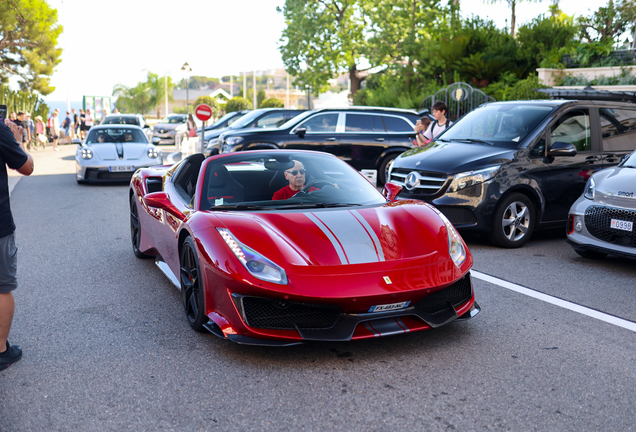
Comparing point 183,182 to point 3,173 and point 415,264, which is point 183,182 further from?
point 415,264

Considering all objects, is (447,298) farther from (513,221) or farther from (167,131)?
(167,131)

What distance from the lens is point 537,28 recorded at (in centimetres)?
2322

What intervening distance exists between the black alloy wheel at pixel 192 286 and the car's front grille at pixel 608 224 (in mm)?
4392

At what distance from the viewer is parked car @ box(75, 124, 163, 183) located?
566 inches

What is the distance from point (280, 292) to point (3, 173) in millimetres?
1877

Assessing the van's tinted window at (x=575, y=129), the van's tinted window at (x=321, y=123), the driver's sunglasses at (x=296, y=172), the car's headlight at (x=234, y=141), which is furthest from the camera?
the van's tinted window at (x=321, y=123)

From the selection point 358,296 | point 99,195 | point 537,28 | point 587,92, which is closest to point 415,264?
point 358,296

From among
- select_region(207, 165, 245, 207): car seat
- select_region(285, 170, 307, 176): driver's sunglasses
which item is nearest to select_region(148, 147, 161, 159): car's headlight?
select_region(207, 165, 245, 207): car seat

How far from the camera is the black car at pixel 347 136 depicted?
14.1m

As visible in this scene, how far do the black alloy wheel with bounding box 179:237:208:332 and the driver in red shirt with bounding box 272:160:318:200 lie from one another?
0.90m

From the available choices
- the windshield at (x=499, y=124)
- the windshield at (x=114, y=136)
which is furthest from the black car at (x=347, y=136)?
the windshield at (x=499, y=124)

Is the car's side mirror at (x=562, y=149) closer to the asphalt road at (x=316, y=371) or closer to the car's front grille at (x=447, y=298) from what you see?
the asphalt road at (x=316, y=371)

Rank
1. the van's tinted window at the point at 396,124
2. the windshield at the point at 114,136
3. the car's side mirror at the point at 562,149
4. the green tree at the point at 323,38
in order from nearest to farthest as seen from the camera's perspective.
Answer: the car's side mirror at the point at 562,149 → the van's tinted window at the point at 396,124 → the windshield at the point at 114,136 → the green tree at the point at 323,38

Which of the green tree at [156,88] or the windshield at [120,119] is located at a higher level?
the green tree at [156,88]
